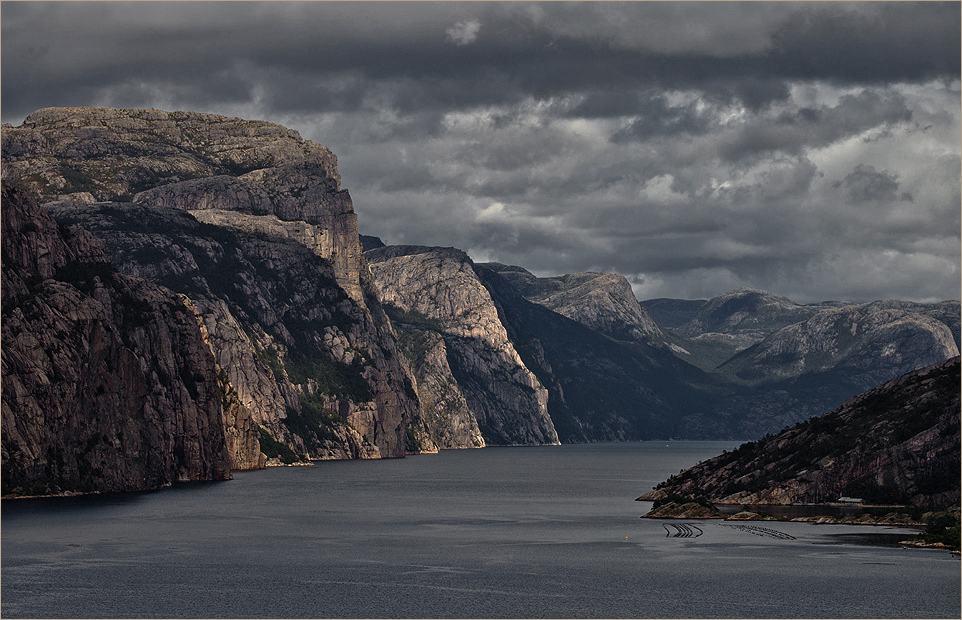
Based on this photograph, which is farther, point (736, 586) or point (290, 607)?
point (736, 586)

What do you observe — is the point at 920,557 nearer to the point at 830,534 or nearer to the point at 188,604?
the point at 830,534

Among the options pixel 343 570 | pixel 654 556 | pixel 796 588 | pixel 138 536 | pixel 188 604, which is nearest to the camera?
pixel 188 604

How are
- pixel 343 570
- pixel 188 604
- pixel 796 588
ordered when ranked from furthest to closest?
pixel 343 570 → pixel 796 588 → pixel 188 604

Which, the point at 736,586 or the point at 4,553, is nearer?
the point at 736,586

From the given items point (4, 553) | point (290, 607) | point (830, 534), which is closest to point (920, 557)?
point (830, 534)

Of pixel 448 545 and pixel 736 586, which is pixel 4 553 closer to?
pixel 448 545

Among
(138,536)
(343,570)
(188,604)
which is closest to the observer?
(188,604)

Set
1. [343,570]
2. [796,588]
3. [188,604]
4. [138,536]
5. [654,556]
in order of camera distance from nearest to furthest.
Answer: [188,604], [796,588], [343,570], [654,556], [138,536]

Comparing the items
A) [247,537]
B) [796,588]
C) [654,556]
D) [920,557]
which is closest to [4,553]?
[247,537]

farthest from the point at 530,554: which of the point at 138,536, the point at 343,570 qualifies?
the point at 138,536
